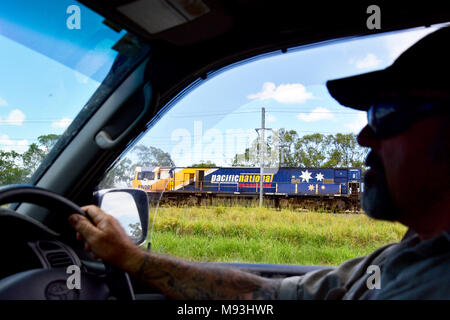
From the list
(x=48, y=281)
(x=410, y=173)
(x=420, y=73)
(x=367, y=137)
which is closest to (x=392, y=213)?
(x=410, y=173)

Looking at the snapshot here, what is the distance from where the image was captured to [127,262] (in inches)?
51.5

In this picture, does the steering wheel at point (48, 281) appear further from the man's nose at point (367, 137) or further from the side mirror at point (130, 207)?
the man's nose at point (367, 137)

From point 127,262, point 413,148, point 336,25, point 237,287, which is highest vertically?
point 336,25

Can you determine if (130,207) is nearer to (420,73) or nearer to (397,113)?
(397,113)

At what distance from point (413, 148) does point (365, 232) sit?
2.91m

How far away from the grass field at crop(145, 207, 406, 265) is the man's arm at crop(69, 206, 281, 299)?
879mm

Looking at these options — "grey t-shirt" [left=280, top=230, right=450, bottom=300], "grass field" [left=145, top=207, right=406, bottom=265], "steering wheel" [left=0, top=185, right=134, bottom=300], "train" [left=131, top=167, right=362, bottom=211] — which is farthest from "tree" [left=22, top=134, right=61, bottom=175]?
"train" [left=131, top=167, right=362, bottom=211]

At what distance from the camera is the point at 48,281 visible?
3.63 feet

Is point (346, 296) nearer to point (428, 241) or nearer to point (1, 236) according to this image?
point (428, 241)

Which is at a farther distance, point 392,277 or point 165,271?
point 165,271

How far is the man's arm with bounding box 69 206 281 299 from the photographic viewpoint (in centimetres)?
125

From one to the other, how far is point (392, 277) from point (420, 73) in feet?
2.23
